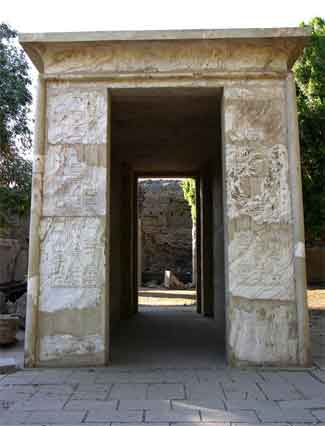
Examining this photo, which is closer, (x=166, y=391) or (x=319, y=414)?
(x=319, y=414)

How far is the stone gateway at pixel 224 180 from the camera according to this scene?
514cm

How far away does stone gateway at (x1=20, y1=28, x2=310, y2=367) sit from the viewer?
514 cm

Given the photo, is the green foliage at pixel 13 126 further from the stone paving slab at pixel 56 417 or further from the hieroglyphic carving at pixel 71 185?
the stone paving slab at pixel 56 417

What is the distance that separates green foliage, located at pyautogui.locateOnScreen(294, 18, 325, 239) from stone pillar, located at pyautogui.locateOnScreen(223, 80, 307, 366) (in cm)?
712

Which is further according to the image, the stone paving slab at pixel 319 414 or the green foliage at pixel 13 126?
the green foliage at pixel 13 126

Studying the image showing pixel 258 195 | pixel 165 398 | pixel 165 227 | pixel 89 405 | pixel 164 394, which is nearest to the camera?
pixel 89 405

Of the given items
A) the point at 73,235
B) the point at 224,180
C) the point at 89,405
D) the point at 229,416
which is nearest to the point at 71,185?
the point at 73,235

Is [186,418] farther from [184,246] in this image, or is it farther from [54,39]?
[184,246]

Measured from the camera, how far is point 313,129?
12664 millimetres

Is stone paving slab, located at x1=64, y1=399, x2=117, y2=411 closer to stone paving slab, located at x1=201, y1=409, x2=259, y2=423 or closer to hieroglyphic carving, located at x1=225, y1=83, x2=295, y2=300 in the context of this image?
stone paving slab, located at x1=201, y1=409, x2=259, y2=423

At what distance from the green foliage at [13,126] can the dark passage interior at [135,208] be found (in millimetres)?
2116

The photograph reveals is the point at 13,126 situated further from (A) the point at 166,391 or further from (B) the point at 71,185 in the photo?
(A) the point at 166,391

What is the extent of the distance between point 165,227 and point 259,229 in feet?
65.0

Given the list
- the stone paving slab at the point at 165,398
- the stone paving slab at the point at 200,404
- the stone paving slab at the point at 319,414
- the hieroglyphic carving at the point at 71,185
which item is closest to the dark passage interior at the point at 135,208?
the stone paving slab at the point at 165,398
